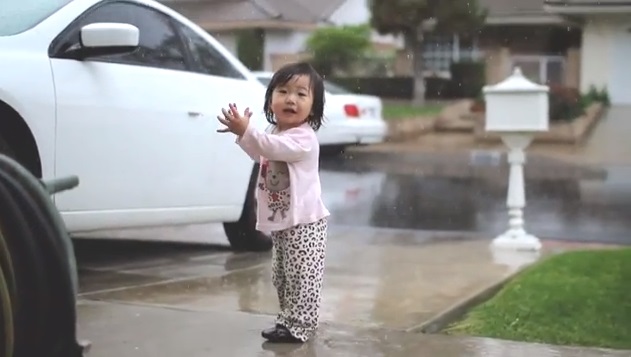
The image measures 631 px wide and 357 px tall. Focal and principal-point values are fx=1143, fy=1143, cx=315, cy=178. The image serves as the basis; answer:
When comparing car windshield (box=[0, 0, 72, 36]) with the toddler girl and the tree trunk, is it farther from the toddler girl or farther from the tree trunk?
the tree trunk

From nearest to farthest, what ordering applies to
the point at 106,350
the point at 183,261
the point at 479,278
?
the point at 106,350 < the point at 479,278 < the point at 183,261

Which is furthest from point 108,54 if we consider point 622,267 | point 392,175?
point 392,175

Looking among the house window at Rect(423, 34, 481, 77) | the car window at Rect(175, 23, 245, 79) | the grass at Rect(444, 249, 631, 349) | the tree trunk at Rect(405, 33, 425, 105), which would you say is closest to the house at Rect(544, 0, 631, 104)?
the tree trunk at Rect(405, 33, 425, 105)

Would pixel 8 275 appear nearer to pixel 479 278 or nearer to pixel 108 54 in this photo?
Answer: pixel 108 54

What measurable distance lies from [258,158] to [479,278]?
229 centimetres

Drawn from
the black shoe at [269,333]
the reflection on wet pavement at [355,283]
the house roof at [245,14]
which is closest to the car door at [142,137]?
the reflection on wet pavement at [355,283]

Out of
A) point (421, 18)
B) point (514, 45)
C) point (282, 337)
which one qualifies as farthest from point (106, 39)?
point (514, 45)

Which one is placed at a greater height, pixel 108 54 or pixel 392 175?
pixel 108 54

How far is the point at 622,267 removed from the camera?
6.68 meters

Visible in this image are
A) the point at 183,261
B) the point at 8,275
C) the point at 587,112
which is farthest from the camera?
the point at 587,112

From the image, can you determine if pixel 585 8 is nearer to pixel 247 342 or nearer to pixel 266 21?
pixel 266 21

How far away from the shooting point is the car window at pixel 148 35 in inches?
257

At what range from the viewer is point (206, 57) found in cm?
733

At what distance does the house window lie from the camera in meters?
32.5
